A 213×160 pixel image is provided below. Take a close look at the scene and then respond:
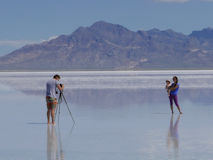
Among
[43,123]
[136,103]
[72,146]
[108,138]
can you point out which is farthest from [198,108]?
[72,146]

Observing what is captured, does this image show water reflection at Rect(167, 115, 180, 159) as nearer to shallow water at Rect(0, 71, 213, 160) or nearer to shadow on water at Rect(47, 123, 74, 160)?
shallow water at Rect(0, 71, 213, 160)

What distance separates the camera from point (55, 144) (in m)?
11.1

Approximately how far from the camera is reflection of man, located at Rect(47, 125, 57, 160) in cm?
973

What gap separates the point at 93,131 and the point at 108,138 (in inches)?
53.0

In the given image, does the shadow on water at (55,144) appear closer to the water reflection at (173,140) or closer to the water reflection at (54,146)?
the water reflection at (54,146)

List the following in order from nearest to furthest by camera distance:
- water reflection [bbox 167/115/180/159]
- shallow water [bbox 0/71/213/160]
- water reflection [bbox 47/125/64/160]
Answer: water reflection [bbox 47/125/64/160] → shallow water [bbox 0/71/213/160] → water reflection [bbox 167/115/180/159]

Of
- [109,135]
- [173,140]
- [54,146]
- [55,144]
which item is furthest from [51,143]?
[173,140]

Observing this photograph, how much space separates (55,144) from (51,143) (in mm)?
202

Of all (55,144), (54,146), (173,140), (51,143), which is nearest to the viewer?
(54,146)

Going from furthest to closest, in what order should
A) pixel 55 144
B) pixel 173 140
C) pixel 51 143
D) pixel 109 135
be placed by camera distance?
pixel 109 135 < pixel 173 140 < pixel 51 143 < pixel 55 144

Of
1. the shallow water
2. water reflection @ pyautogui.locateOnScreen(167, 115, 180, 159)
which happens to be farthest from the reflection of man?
water reflection @ pyautogui.locateOnScreen(167, 115, 180, 159)

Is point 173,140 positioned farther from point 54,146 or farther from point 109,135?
point 54,146

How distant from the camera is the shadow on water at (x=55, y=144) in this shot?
31.9ft

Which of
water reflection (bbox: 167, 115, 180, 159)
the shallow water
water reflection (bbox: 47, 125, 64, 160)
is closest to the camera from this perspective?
water reflection (bbox: 47, 125, 64, 160)
